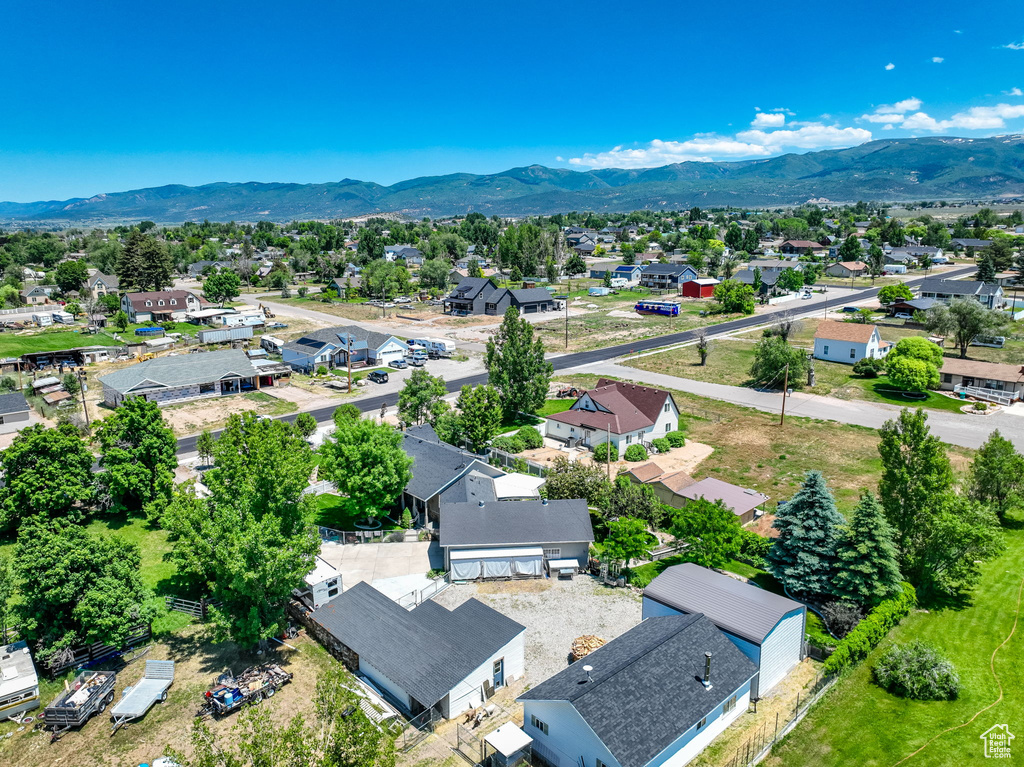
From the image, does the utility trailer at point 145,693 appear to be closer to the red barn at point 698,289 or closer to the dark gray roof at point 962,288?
the dark gray roof at point 962,288

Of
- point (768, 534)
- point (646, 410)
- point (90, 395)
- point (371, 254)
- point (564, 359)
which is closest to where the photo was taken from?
point (768, 534)

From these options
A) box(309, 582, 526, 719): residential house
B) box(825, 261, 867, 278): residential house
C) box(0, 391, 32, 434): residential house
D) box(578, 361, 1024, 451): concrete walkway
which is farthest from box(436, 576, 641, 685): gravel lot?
box(825, 261, 867, 278): residential house

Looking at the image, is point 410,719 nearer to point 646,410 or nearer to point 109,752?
point 109,752

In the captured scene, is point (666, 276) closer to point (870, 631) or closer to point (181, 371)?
point (181, 371)

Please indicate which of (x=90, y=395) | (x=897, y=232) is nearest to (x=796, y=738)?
(x=90, y=395)

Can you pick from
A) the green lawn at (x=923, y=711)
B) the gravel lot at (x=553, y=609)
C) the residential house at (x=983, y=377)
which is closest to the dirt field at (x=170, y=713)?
the gravel lot at (x=553, y=609)

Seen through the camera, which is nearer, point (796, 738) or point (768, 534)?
point (796, 738)

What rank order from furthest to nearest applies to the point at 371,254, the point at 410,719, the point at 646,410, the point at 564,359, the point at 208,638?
the point at 371,254 → the point at 564,359 → the point at 646,410 → the point at 208,638 → the point at 410,719

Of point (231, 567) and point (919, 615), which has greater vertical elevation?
point (231, 567)
